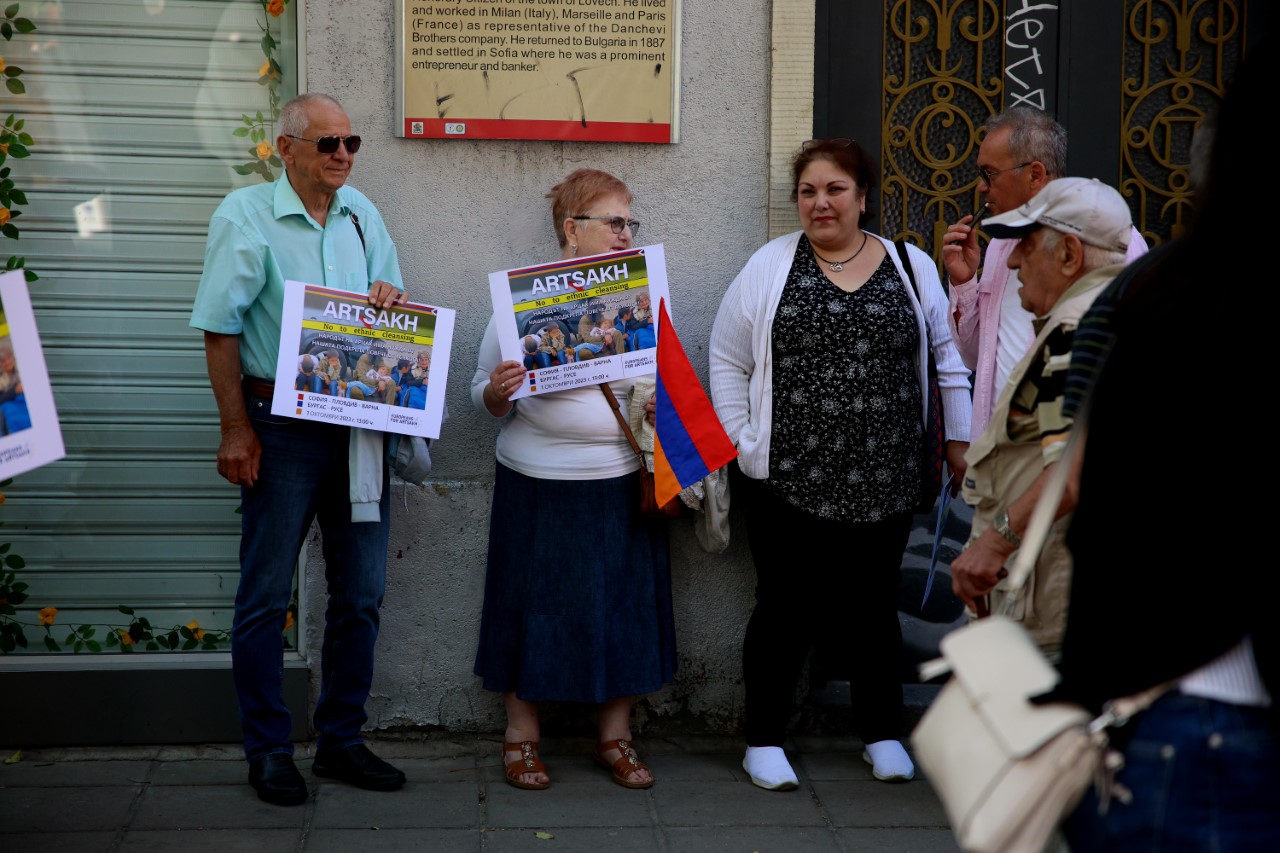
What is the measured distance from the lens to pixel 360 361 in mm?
4145

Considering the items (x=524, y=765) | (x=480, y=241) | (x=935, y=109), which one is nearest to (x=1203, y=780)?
(x=524, y=765)

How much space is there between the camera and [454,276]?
4.86 meters

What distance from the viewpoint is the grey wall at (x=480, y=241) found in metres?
4.81

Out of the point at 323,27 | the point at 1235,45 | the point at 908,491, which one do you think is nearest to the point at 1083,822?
the point at 908,491

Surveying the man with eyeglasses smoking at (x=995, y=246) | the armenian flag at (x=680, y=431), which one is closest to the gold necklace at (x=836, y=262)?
the man with eyeglasses smoking at (x=995, y=246)

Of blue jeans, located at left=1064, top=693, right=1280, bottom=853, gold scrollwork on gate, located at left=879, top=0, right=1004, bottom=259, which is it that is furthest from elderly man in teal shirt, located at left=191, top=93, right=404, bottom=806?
blue jeans, located at left=1064, top=693, right=1280, bottom=853

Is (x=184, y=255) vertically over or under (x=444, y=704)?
over

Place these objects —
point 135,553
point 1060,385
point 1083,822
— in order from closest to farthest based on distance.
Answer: point 1083,822
point 1060,385
point 135,553

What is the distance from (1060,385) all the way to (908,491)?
73.0 inches

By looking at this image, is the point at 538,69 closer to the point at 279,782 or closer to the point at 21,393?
the point at 21,393

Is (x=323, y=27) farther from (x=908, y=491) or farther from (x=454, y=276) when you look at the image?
(x=908, y=491)

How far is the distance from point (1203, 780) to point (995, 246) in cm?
276

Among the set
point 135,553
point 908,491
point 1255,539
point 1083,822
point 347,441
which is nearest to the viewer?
point 1255,539

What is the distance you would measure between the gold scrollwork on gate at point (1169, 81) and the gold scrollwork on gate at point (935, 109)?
1.71ft
